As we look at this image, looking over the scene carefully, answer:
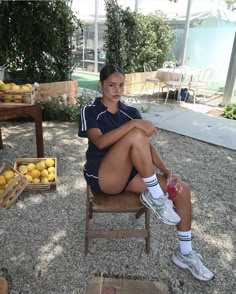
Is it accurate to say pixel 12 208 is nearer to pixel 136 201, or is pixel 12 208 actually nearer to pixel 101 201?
pixel 101 201

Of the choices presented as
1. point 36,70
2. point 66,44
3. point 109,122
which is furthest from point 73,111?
point 109,122

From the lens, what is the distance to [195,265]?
1985 millimetres

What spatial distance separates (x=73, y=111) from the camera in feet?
18.1

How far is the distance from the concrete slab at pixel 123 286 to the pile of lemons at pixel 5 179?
1.37 metres

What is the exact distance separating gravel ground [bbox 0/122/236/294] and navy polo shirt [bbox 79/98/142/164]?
0.78 meters

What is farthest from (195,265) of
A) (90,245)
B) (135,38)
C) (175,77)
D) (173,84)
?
(135,38)

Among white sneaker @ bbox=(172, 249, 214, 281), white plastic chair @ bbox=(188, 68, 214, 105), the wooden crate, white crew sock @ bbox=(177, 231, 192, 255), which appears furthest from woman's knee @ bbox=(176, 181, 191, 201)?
white plastic chair @ bbox=(188, 68, 214, 105)

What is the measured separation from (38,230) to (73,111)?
3.42m

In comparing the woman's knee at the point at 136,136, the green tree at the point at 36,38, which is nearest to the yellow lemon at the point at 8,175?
the woman's knee at the point at 136,136

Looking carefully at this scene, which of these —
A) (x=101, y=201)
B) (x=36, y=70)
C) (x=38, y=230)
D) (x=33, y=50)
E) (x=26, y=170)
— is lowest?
(x=38, y=230)

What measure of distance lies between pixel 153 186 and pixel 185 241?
499 mm

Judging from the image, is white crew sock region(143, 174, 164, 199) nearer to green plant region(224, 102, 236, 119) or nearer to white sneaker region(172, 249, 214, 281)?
white sneaker region(172, 249, 214, 281)

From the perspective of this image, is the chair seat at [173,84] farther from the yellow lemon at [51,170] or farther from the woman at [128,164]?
the woman at [128,164]

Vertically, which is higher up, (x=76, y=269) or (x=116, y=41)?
(x=116, y=41)
